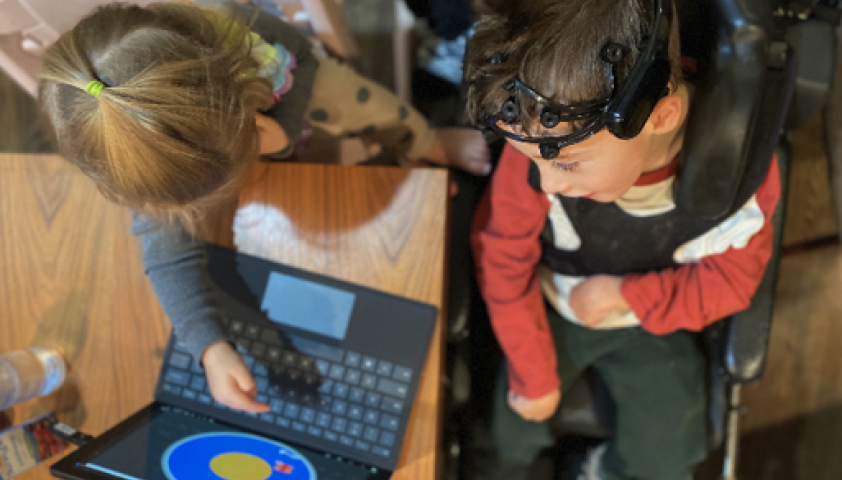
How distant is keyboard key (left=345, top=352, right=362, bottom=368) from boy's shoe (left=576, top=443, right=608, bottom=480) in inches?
21.1

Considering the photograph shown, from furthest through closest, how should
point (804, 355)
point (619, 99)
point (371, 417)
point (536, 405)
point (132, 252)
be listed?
point (804, 355), point (536, 405), point (132, 252), point (371, 417), point (619, 99)

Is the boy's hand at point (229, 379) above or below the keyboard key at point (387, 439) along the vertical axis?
above

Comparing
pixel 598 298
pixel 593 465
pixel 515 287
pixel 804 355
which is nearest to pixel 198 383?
pixel 515 287

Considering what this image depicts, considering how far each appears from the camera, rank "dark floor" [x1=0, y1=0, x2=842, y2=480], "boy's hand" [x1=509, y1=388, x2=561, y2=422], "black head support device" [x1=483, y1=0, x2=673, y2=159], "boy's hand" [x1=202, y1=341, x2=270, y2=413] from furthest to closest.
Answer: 1. "dark floor" [x1=0, y1=0, x2=842, y2=480]
2. "boy's hand" [x1=509, y1=388, x2=561, y2=422]
3. "boy's hand" [x1=202, y1=341, x2=270, y2=413]
4. "black head support device" [x1=483, y1=0, x2=673, y2=159]

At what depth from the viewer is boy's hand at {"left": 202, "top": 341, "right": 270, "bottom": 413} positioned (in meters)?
0.77

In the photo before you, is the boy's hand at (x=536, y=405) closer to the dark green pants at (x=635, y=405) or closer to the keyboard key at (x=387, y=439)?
the dark green pants at (x=635, y=405)

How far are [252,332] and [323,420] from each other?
0.50 ft

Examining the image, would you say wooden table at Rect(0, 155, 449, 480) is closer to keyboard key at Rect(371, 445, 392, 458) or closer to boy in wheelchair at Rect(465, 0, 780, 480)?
keyboard key at Rect(371, 445, 392, 458)

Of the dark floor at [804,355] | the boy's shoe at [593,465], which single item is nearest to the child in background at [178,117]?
the boy's shoe at [593,465]

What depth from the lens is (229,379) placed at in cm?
77

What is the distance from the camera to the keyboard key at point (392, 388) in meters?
0.77

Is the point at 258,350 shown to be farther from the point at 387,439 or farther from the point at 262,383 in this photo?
the point at 387,439

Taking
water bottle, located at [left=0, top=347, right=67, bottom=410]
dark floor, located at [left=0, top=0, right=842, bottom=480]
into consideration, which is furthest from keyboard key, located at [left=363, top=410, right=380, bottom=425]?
dark floor, located at [left=0, top=0, right=842, bottom=480]

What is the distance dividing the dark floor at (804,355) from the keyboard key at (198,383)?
1.15 m
